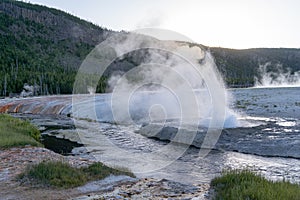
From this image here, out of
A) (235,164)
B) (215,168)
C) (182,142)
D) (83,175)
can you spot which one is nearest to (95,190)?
(83,175)

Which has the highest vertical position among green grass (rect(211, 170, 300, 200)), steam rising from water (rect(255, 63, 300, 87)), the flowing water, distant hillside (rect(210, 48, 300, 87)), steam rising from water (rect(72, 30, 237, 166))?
distant hillside (rect(210, 48, 300, 87))

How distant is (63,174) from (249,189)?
5.04 m

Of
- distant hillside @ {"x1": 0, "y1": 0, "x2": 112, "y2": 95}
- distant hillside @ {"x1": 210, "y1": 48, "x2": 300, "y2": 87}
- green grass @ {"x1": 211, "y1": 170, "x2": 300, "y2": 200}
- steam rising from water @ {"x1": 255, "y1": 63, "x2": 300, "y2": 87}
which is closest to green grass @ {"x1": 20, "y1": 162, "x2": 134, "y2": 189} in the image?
green grass @ {"x1": 211, "y1": 170, "x2": 300, "y2": 200}

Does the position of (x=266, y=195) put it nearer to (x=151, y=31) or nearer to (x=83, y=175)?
(x=83, y=175)

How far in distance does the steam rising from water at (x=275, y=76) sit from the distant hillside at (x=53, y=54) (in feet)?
9.62

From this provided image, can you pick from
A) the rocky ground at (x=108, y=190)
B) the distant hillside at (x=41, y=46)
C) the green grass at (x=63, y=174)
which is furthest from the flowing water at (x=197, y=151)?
the distant hillside at (x=41, y=46)

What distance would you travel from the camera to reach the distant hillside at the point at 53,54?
86.7m

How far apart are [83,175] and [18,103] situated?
3934cm

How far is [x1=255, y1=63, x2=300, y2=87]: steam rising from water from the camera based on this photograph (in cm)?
13298

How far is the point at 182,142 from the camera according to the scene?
1942 cm

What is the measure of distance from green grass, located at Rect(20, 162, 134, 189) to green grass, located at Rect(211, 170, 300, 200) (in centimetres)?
333

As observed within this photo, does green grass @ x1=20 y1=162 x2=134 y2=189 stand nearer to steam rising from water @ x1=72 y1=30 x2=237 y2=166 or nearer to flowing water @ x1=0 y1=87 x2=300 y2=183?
flowing water @ x1=0 y1=87 x2=300 y2=183

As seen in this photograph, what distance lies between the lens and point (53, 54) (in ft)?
445

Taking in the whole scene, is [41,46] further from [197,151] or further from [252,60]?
[197,151]
